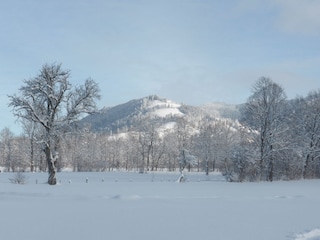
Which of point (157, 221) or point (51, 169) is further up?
point (51, 169)

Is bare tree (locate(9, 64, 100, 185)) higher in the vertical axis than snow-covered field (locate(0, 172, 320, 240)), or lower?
higher

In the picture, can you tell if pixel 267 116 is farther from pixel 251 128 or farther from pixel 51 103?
pixel 51 103

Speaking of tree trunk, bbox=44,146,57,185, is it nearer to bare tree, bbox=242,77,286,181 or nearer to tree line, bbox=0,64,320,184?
tree line, bbox=0,64,320,184

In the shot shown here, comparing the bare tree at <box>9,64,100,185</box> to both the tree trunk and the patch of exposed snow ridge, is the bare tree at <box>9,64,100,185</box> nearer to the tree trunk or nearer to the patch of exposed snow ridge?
the tree trunk

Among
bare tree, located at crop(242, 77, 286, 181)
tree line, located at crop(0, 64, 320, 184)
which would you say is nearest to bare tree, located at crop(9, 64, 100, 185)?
tree line, located at crop(0, 64, 320, 184)

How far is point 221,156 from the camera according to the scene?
92938mm

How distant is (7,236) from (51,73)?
24.3 metres

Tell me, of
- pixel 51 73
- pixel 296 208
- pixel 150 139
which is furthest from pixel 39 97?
pixel 150 139

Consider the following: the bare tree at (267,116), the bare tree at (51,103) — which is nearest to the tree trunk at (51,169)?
the bare tree at (51,103)

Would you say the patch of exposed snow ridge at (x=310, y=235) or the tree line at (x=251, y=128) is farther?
the tree line at (x=251, y=128)

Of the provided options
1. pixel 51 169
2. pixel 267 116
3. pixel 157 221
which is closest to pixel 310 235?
pixel 157 221

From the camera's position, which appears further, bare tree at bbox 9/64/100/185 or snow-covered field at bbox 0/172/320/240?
bare tree at bbox 9/64/100/185

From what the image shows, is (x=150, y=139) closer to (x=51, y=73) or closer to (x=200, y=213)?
(x=51, y=73)

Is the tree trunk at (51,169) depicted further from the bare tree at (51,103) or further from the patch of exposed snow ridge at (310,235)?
the patch of exposed snow ridge at (310,235)
